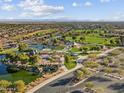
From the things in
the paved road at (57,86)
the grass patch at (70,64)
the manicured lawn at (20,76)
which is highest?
the grass patch at (70,64)

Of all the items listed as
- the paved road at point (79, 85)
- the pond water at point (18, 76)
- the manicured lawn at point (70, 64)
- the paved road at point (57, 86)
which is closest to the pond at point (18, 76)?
the pond water at point (18, 76)

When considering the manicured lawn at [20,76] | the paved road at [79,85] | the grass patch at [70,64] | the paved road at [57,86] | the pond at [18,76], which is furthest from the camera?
the grass patch at [70,64]

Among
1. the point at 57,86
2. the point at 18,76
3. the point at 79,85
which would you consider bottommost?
the point at 18,76

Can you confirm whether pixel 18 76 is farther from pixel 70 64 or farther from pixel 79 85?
pixel 79 85

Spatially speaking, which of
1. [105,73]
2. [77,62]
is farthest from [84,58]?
[105,73]

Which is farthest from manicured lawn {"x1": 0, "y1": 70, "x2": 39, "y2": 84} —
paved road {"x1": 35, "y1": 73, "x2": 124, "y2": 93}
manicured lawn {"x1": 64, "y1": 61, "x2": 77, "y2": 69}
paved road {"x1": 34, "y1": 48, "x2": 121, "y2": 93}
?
manicured lawn {"x1": 64, "y1": 61, "x2": 77, "y2": 69}

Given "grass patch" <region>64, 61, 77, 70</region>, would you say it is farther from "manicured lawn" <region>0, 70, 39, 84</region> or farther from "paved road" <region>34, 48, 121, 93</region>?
"manicured lawn" <region>0, 70, 39, 84</region>

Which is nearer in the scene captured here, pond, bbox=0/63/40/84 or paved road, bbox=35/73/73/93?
paved road, bbox=35/73/73/93

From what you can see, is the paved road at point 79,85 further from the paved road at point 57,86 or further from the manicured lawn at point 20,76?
the manicured lawn at point 20,76

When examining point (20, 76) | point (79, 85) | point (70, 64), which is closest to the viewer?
point (79, 85)

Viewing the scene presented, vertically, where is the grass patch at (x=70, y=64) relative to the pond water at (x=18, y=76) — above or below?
above

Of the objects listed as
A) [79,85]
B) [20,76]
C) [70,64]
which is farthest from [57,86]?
[70,64]
